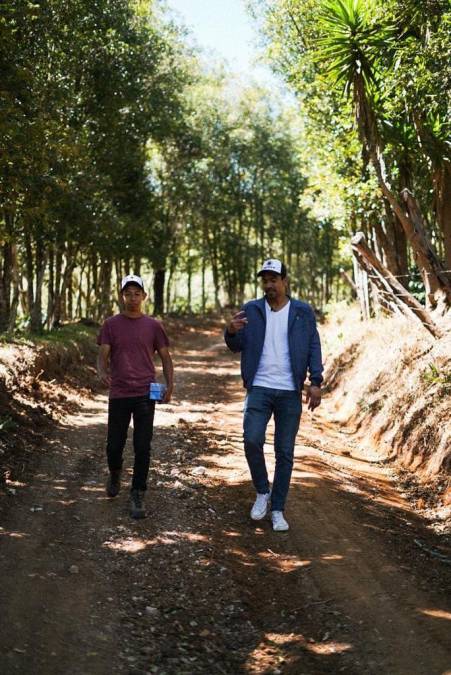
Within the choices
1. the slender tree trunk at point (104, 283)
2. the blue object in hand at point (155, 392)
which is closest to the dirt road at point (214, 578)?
the blue object in hand at point (155, 392)

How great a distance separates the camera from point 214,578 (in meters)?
5.15

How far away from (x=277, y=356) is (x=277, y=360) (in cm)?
3

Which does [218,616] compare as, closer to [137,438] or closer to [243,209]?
[137,438]

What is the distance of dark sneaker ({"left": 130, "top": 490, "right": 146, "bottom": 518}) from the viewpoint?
6273 millimetres

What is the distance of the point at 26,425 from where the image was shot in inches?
387

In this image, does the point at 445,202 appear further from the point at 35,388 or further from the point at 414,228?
the point at 35,388

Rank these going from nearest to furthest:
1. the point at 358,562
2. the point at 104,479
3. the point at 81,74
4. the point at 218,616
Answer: the point at 218,616 → the point at 358,562 → the point at 104,479 → the point at 81,74

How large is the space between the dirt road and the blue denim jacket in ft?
4.64

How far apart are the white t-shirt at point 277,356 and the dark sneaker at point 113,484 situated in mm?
1807

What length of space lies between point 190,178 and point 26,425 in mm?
28614

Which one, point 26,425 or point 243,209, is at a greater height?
point 243,209

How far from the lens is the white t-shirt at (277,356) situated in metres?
6.04

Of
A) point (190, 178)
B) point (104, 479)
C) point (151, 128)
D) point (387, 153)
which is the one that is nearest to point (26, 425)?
point (104, 479)

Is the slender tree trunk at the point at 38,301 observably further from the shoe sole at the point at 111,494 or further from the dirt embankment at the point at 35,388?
the shoe sole at the point at 111,494
